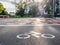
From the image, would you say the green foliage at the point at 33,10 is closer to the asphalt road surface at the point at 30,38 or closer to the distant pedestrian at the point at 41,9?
the distant pedestrian at the point at 41,9

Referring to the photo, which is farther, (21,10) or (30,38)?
(21,10)

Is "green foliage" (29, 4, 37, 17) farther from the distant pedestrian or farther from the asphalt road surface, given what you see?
the asphalt road surface

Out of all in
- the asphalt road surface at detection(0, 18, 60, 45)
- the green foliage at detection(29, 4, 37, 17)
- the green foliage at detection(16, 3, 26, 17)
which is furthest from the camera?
the green foliage at detection(29, 4, 37, 17)

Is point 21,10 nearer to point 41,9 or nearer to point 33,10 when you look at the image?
point 33,10

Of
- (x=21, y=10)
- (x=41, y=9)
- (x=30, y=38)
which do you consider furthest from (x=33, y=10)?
(x=30, y=38)

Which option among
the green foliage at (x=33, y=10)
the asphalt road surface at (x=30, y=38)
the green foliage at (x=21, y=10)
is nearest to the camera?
the asphalt road surface at (x=30, y=38)

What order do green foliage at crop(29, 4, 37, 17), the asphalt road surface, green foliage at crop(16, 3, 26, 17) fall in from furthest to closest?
green foliage at crop(29, 4, 37, 17), green foliage at crop(16, 3, 26, 17), the asphalt road surface

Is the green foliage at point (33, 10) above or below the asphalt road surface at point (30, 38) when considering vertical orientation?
above

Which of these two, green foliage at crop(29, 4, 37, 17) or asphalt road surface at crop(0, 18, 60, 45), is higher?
green foliage at crop(29, 4, 37, 17)

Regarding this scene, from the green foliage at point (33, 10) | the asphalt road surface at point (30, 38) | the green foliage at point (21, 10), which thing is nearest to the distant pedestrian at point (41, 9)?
the green foliage at point (33, 10)

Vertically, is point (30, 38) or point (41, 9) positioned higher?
point (41, 9)

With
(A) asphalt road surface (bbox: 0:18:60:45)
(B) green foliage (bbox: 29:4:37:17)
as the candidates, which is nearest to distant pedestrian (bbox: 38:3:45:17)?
(B) green foliage (bbox: 29:4:37:17)

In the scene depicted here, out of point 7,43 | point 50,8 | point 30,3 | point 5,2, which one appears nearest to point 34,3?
point 30,3

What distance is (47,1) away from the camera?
23.2m
